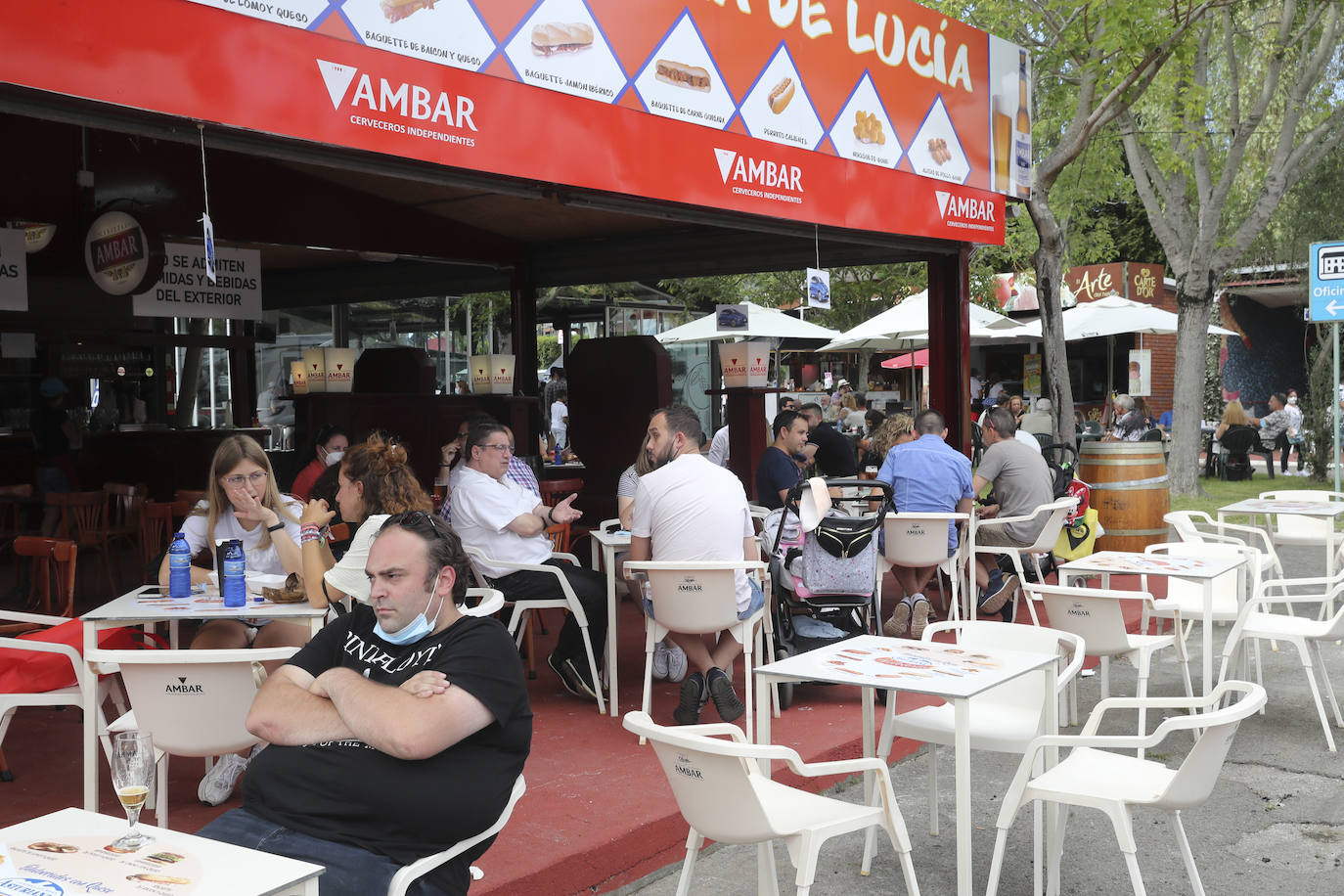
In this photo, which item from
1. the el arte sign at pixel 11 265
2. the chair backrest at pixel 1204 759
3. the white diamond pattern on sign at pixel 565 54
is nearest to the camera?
the chair backrest at pixel 1204 759

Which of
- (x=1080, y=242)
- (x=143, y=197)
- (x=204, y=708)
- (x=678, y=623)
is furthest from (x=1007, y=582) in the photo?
(x=1080, y=242)

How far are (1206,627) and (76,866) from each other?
4735 millimetres

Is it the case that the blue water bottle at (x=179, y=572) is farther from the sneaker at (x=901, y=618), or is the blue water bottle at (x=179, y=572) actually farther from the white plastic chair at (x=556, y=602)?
the sneaker at (x=901, y=618)

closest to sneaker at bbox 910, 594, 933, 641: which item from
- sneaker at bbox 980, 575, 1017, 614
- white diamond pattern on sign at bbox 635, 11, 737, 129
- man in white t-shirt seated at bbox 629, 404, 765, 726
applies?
sneaker at bbox 980, 575, 1017, 614

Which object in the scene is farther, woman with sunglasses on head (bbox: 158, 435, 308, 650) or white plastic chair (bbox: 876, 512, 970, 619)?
white plastic chair (bbox: 876, 512, 970, 619)

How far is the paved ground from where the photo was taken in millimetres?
3949

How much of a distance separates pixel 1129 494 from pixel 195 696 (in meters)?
7.63

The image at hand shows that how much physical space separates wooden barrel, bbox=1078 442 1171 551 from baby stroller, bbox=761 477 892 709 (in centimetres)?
393

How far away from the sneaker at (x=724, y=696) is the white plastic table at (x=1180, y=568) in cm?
183

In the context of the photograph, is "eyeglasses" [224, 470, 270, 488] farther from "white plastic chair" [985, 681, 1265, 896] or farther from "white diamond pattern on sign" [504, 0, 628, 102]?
"white plastic chair" [985, 681, 1265, 896]

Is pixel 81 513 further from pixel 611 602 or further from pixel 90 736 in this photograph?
pixel 90 736

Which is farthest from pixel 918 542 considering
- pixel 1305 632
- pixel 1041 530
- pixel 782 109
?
pixel 782 109

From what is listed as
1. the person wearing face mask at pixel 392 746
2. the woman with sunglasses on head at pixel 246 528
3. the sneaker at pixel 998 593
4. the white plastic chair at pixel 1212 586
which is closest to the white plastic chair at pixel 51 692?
the woman with sunglasses on head at pixel 246 528

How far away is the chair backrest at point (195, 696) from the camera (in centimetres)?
338
